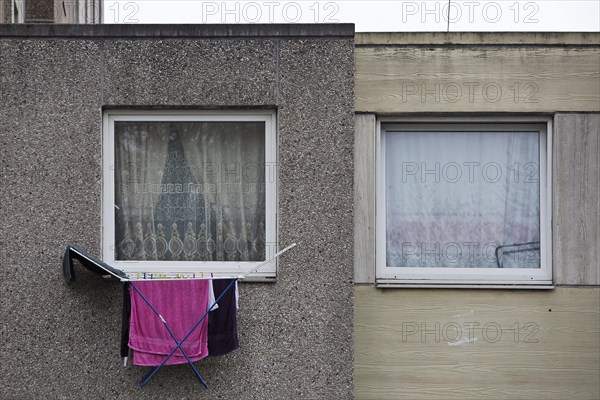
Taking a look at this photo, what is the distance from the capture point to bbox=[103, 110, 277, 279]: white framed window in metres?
6.14

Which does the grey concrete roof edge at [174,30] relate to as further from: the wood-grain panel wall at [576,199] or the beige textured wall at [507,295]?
the wood-grain panel wall at [576,199]

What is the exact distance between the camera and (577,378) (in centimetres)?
651

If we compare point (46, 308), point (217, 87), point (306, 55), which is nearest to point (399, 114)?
point (306, 55)

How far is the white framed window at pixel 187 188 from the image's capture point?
20.1 feet

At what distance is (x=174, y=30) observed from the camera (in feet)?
19.6

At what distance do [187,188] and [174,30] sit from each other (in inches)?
51.3

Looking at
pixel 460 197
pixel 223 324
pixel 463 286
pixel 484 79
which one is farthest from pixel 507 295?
pixel 223 324

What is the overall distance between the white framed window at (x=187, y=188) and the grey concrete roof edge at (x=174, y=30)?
25.6 inches

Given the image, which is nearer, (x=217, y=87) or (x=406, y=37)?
(x=217, y=87)

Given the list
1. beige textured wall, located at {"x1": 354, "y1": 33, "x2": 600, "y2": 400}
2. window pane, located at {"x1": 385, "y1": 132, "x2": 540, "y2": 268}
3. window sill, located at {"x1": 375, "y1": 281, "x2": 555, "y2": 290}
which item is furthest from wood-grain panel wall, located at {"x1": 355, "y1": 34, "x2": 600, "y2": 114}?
window sill, located at {"x1": 375, "y1": 281, "x2": 555, "y2": 290}

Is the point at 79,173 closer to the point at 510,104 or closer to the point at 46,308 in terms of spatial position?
the point at 46,308

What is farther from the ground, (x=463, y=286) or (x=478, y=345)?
(x=463, y=286)

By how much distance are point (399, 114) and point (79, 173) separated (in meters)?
2.82

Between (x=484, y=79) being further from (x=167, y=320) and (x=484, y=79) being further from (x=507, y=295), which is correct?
(x=167, y=320)
